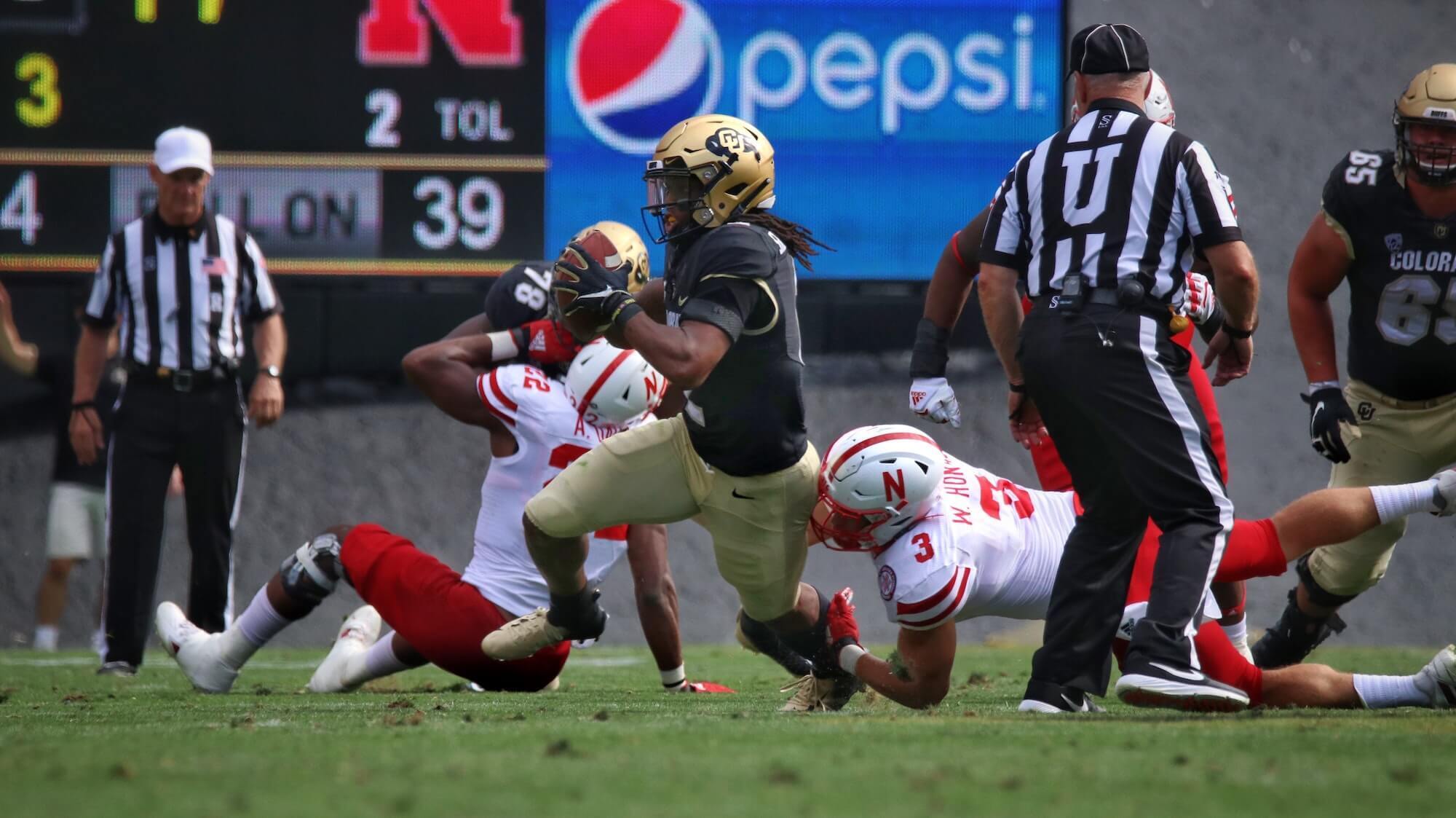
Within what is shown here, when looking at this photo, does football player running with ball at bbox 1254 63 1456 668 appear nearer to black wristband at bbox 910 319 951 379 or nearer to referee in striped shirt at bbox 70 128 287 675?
black wristband at bbox 910 319 951 379

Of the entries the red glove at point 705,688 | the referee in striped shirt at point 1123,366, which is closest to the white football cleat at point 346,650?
the red glove at point 705,688

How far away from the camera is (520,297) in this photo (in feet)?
17.6

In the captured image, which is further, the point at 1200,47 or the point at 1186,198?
the point at 1200,47

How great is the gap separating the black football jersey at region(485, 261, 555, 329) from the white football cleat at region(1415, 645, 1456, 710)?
2.86 m

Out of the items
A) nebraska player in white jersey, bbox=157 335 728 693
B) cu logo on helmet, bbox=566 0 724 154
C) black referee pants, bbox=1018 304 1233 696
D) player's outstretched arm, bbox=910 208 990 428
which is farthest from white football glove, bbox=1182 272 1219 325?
cu logo on helmet, bbox=566 0 724 154

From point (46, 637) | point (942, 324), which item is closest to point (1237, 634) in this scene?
point (942, 324)

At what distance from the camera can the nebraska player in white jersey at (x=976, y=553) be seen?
145 inches

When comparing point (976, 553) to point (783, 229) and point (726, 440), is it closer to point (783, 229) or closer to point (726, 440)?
point (726, 440)

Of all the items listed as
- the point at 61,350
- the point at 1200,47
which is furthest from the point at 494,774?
the point at 1200,47

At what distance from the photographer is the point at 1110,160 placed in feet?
11.6

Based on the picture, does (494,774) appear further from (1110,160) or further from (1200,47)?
(1200,47)

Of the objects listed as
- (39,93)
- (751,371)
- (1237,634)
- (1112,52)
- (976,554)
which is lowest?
(1237,634)

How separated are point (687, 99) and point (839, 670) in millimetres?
4295

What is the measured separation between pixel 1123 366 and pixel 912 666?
0.91 meters
